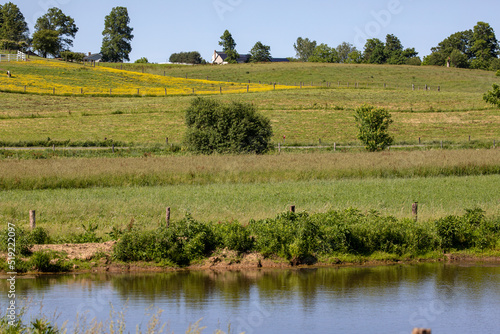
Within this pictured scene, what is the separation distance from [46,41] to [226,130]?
10495cm

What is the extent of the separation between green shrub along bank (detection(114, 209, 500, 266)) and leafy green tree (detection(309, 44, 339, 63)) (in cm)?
15722

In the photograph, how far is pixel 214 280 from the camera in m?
16.6

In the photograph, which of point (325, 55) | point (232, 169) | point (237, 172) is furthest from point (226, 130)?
point (325, 55)

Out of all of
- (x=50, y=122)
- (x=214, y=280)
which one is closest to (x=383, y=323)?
(x=214, y=280)

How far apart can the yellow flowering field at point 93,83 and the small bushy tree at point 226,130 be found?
143 ft

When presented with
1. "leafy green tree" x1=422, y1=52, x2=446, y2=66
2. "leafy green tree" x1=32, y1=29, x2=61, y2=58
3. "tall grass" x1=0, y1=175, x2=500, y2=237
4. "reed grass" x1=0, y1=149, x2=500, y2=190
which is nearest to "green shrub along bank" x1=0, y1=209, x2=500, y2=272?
"tall grass" x1=0, y1=175, x2=500, y2=237

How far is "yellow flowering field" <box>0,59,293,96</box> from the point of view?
8644 centimetres

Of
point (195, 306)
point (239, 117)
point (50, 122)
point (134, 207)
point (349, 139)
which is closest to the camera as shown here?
point (195, 306)

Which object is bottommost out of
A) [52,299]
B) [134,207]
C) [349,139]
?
[52,299]

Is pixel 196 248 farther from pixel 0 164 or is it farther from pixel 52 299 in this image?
pixel 0 164

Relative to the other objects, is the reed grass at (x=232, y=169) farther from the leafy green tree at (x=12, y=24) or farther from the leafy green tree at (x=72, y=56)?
the leafy green tree at (x=12, y=24)

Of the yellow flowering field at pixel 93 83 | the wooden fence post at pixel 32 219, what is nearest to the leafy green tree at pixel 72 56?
the yellow flowering field at pixel 93 83

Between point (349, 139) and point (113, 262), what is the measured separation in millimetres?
40586

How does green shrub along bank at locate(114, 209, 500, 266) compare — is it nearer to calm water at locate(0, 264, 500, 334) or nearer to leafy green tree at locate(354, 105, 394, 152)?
calm water at locate(0, 264, 500, 334)
